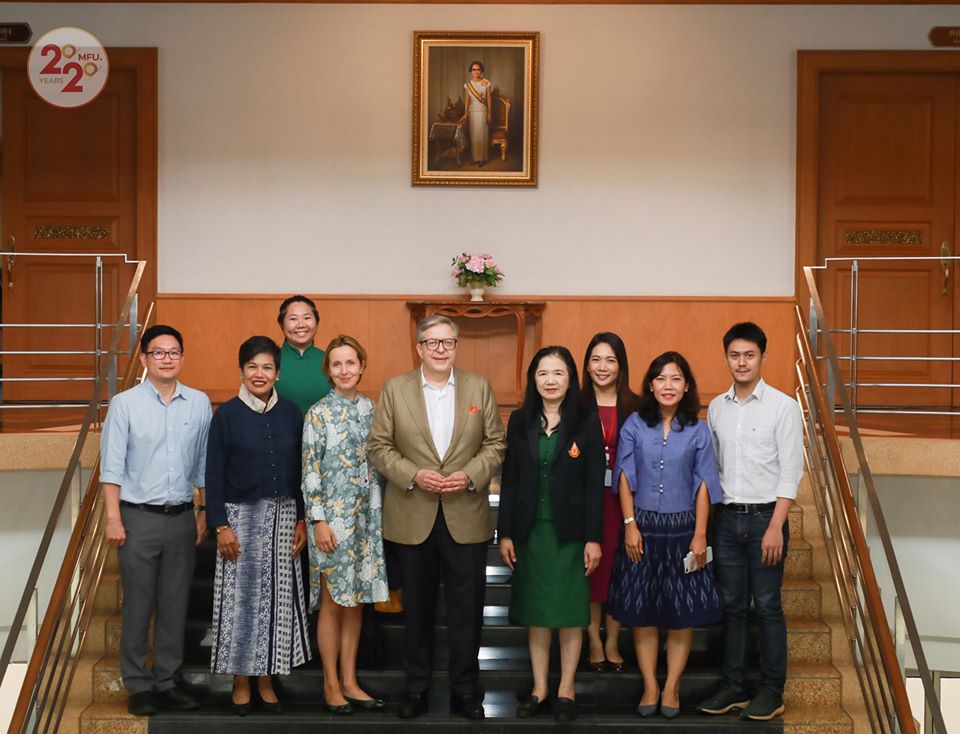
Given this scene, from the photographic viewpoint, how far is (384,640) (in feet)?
15.2

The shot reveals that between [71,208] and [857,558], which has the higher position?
[71,208]

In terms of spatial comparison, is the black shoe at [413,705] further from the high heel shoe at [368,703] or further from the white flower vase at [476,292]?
the white flower vase at [476,292]

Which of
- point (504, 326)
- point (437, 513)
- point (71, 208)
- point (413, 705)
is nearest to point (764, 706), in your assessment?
point (413, 705)

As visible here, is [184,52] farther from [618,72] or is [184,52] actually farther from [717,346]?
[717,346]

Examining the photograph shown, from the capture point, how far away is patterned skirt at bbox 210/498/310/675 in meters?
4.13

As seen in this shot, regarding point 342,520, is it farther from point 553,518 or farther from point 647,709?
point 647,709

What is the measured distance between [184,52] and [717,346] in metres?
4.38


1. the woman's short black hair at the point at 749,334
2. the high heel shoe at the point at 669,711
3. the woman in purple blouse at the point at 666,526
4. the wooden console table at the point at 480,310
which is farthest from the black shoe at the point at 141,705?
the wooden console table at the point at 480,310

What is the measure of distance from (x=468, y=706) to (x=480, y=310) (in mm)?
3773

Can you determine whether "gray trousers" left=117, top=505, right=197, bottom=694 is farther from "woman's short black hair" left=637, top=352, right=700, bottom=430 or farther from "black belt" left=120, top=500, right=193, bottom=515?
"woman's short black hair" left=637, top=352, right=700, bottom=430

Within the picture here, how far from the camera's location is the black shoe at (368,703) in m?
4.20

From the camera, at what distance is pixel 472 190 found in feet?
25.4

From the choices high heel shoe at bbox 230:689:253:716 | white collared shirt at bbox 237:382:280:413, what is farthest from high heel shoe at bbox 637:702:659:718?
white collared shirt at bbox 237:382:280:413

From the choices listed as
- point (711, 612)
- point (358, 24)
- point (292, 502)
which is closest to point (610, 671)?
point (711, 612)
